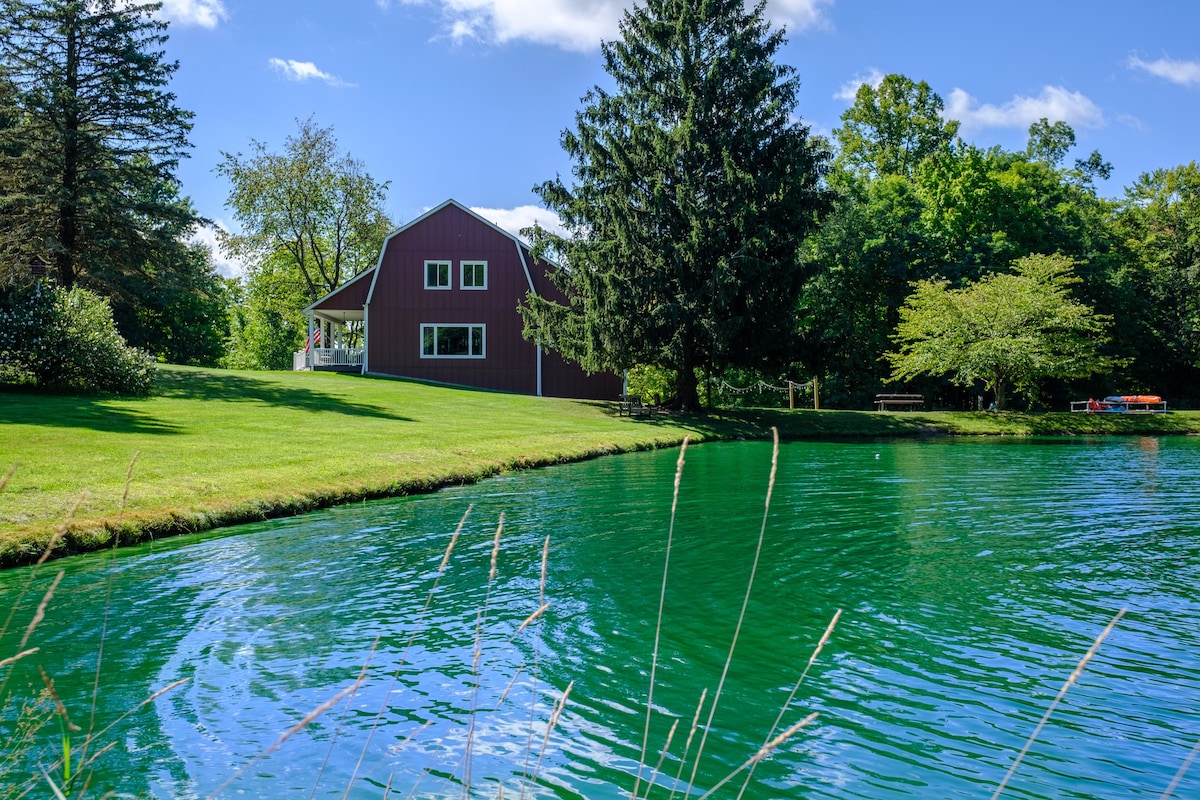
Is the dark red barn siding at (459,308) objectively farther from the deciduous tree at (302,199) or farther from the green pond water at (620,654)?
the green pond water at (620,654)

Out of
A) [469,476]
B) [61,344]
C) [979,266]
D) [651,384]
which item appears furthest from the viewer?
[979,266]

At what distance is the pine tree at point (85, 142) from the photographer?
3008cm

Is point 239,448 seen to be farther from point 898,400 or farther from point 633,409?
point 898,400

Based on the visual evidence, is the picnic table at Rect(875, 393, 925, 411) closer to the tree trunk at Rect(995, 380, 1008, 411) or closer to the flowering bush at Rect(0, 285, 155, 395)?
the tree trunk at Rect(995, 380, 1008, 411)

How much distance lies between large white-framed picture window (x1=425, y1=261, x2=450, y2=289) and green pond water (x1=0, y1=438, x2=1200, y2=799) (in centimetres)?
2946

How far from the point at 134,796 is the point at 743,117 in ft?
105

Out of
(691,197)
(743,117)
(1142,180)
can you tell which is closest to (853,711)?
(691,197)

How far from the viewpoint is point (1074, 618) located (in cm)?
824

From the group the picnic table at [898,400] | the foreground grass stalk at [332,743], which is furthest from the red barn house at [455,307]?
the foreground grass stalk at [332,743]

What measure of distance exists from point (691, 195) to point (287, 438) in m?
17.7

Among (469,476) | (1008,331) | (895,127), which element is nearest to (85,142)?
(469,476)

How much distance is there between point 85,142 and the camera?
30.8 m

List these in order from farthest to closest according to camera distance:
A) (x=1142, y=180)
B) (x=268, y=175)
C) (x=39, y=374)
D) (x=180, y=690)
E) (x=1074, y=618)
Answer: (x=1142, y=180)
(x=268, y=175)
(x=39, y=374)
(x=1074, y=618)
(x=180, y=690)

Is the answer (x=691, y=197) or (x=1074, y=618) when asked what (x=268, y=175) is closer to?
(x=691, y=197)
